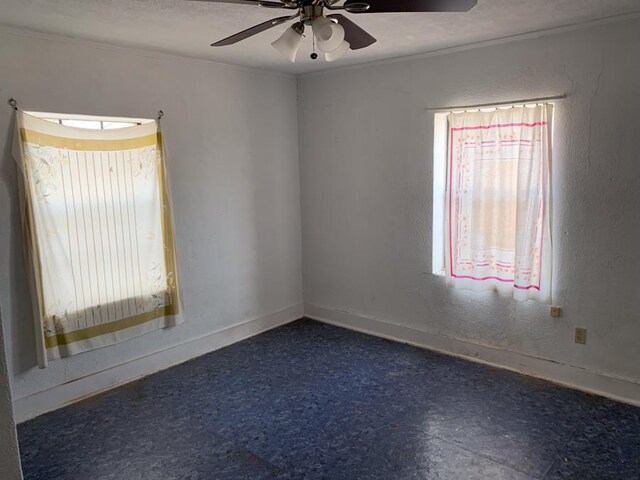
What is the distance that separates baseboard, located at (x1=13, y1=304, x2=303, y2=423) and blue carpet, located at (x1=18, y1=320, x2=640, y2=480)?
0.08m

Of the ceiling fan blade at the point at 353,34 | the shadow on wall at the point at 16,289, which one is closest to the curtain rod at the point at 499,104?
the ceiling fan blade at the point at 353,34

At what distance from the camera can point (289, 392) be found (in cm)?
324

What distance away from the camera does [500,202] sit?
336 centimetres

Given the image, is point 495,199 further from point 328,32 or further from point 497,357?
point 328,32

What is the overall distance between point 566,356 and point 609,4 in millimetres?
2157

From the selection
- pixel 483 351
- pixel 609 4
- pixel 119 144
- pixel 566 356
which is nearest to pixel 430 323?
pixel 483 351

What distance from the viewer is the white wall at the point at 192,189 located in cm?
289

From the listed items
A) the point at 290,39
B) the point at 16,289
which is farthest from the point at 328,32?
the point at 16,289

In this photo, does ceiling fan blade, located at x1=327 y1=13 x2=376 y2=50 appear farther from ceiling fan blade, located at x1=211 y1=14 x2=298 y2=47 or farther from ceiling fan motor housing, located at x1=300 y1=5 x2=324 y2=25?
ceiling fan blade, located at x1=211 y1=14 x2=298 y2=47

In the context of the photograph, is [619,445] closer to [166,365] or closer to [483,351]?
[483,351]

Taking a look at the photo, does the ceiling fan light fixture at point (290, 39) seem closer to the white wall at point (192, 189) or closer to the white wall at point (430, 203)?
the white wall at point (192, 189)

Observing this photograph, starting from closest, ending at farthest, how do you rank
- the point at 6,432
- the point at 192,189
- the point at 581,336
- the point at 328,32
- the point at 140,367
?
the point at 6,432 → the point at 328,32 → the point at 581,336 → the point at 140,367 → the point at 192,189

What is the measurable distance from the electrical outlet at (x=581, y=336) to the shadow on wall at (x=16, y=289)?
137 inches

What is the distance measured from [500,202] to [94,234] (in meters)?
2.78
